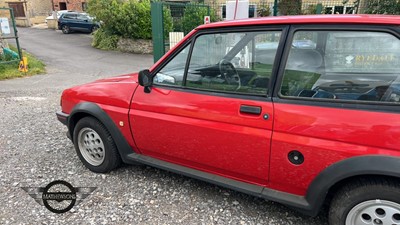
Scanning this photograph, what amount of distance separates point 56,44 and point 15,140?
17626 millimetres

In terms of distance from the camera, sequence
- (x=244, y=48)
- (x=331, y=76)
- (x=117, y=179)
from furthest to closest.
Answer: (x=117, y=179) < (x=244, y=48) < (x=331, y=76)

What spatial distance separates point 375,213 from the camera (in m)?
2.08

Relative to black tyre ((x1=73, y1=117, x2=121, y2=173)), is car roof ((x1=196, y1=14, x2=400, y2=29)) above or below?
above

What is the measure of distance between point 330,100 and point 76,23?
2679 centimetres

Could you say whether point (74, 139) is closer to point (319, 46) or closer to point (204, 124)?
point (204, 124)

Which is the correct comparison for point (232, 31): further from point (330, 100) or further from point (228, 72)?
point (330, 100)

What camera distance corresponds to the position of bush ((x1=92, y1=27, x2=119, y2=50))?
17734 mm

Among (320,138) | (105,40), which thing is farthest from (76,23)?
(320,138)

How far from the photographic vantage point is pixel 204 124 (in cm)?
260

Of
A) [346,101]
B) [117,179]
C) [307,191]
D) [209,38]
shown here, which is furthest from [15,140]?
[346,101]

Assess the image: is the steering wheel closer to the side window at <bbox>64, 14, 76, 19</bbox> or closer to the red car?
the red car

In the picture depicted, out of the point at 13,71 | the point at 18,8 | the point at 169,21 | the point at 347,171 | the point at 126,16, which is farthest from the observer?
the point at 18,8

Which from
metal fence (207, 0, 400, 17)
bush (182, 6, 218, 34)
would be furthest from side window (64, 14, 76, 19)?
metal fence (207, 0, 400, 17)

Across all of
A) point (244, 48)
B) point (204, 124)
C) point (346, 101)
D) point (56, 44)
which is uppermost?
point (244, 48)
